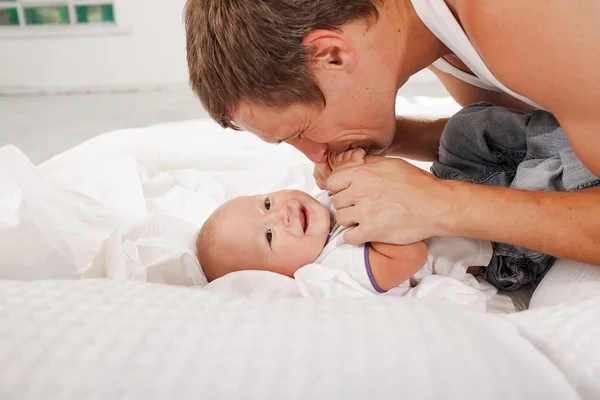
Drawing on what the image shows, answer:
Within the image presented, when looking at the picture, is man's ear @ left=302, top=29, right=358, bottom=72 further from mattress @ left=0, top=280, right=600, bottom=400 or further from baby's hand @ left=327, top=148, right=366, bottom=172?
mattress @ left=0, top=280, right=600, bottom=400

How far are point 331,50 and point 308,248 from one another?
418 mm

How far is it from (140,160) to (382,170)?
94cm

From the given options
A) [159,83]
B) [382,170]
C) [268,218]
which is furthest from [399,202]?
[159,83]

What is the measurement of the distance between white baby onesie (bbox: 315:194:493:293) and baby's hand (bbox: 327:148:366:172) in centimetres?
16

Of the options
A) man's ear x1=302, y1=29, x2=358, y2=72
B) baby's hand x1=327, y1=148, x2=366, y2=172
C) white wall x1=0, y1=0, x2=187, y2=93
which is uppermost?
man's ear x1=302, y1=29, x2=358, y2=72

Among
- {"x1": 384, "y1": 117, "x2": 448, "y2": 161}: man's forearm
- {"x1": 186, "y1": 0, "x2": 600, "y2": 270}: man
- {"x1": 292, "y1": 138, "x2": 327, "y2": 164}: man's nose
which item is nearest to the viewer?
{"x1": 186, "y1": 0, "x2": 600, "y2": 270}: man

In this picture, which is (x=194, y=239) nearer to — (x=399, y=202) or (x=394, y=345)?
(x=399, y=202)

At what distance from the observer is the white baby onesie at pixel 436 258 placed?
1.25 meters

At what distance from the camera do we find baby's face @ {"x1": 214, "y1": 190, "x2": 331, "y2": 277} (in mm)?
1356

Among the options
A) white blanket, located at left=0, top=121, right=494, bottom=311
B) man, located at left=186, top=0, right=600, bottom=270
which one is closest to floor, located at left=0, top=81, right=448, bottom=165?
A: white blanket, located at left=0, top=121, right=494, bottom=311

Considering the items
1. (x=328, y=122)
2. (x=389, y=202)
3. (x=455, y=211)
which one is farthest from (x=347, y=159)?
(x=455, y=211)

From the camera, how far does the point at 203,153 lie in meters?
2.05

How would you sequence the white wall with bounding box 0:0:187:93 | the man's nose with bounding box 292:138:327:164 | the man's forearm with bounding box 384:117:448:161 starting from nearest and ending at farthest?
1. the man's nose with bounding box 292:138:327:164
2. the man's forearm with bounding box 384:117:448:161
3. the white wall with bounding box 0:0:187:93

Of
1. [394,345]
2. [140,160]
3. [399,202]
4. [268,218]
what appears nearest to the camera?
[394,345]
